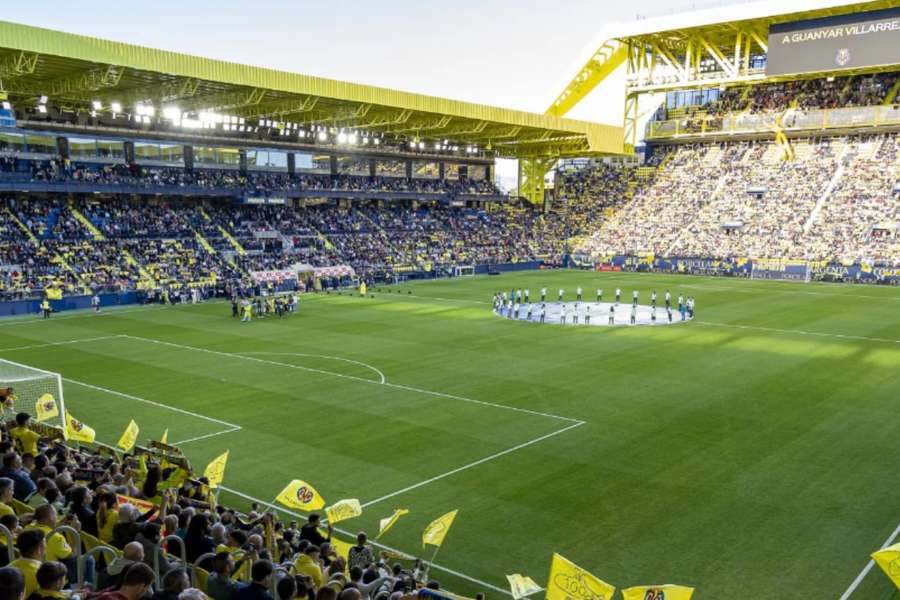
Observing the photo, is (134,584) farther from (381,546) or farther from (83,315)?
(83,315)

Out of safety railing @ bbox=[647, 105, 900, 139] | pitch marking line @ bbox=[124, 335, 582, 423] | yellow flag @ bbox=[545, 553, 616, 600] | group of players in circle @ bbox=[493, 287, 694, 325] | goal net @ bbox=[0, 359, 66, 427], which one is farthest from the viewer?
safety railing @ bbox=[647, 105, 900, 139]

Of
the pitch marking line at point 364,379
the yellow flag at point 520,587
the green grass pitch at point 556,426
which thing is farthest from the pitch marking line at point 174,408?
the yellow flag at point 520,587

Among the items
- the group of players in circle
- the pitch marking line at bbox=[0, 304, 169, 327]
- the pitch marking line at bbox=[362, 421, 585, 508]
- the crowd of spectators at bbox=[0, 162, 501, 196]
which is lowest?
the pitch marking line at bbox=[362, 421, 585, 508]

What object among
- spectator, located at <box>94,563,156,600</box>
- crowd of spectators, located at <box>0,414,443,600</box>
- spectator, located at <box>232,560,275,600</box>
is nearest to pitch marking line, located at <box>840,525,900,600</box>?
crowd of spectators, located at <box>0,414,443,600</box>

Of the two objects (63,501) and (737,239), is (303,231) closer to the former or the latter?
(737,239)

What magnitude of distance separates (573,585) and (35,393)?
1763cm

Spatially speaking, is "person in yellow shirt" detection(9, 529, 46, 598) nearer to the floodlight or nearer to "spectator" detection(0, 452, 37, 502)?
"spectator" detection(0, 452, 37, 502)

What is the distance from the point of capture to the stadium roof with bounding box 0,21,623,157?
128ft

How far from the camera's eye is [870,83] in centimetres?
7200

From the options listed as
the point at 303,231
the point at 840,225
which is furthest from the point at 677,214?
the point at 303,231

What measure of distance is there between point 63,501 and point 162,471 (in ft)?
9.21

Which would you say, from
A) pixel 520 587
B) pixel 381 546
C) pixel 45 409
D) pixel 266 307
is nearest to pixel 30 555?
pixel 520 587

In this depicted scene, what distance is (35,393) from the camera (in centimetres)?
2017

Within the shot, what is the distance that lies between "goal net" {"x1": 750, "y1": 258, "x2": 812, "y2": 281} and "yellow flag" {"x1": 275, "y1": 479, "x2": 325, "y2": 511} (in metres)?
57.2
